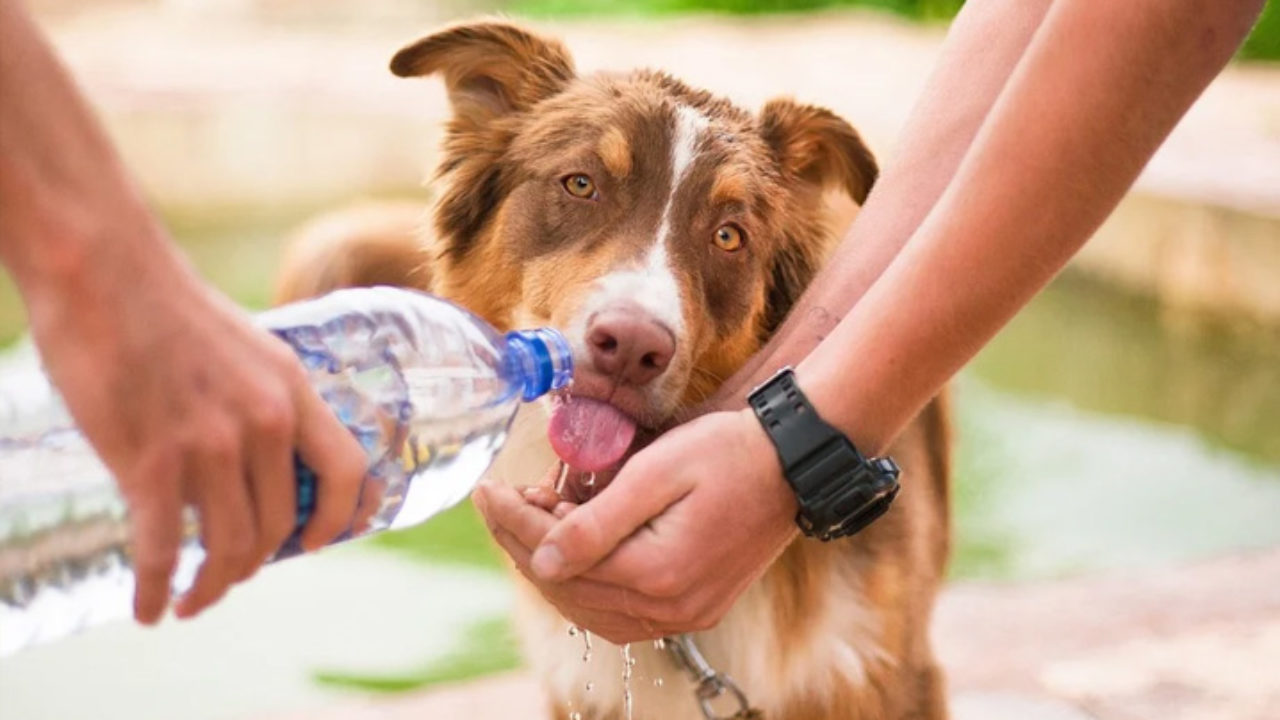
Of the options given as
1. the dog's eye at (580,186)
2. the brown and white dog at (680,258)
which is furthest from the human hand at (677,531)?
the dog's eye at (580,186)

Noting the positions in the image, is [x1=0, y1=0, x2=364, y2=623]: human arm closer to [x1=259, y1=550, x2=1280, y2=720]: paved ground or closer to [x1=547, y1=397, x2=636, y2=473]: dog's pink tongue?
[x1=547, y1=397, x2=636, y2=473]: dog's pink tongue

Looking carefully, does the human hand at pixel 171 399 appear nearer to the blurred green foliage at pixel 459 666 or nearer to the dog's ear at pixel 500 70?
the dog's ear at pixel 500 70

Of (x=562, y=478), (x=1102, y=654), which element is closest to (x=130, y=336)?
(x=562, y=478)

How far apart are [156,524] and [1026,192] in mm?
1080

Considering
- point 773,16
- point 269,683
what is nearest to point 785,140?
point 269,683

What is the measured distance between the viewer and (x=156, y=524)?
934mm

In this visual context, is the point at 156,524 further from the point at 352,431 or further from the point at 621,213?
the point at 621,213

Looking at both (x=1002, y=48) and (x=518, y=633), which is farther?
(x=518, y=633)

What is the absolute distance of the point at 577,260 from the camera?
2234 mm

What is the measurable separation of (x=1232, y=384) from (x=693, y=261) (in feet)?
14.5

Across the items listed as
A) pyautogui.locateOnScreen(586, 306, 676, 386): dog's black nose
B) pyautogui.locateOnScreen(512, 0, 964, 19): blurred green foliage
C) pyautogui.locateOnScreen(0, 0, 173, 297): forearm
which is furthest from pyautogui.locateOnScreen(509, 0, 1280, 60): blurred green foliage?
pyautogui.locateOnScreen(0, 0, 173, 297): forearm

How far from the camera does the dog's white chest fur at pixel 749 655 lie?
2391 millimetres

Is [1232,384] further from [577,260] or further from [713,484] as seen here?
[713,484]

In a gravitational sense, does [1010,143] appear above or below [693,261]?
above
